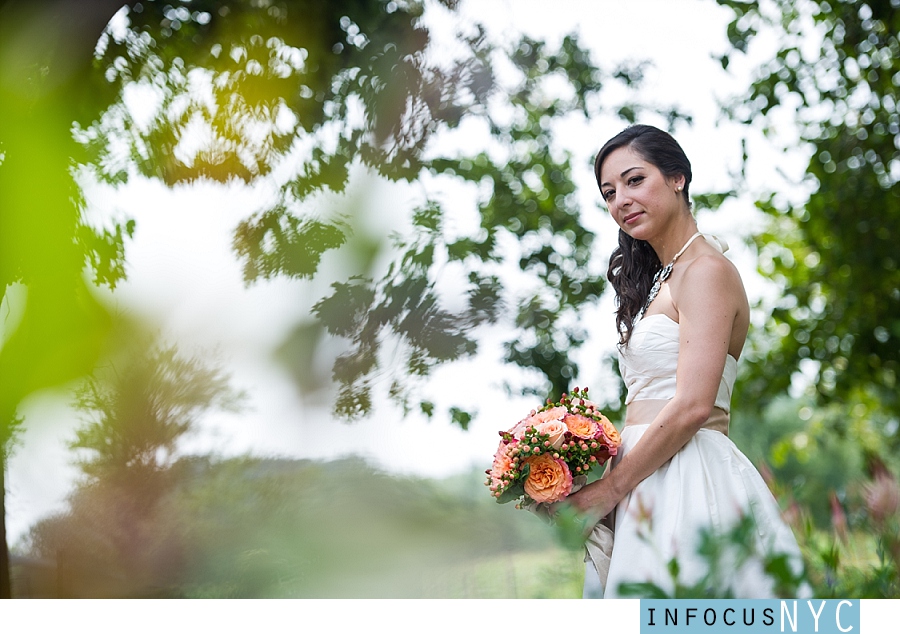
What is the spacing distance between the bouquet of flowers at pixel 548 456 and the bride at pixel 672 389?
0.22 ft

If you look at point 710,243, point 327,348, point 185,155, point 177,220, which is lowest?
point 710,243

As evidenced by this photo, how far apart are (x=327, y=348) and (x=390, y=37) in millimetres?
1557

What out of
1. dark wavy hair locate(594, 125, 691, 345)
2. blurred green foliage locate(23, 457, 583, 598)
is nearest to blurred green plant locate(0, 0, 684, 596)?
blurred green foliage locate(23, 457, 583, 598)

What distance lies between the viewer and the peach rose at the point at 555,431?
1618mm

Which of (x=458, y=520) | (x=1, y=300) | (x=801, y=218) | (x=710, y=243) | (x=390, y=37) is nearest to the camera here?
(x=710, y=243)

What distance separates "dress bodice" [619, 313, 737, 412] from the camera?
168 cm

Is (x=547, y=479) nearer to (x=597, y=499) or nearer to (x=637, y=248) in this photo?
(x=597, y=499)

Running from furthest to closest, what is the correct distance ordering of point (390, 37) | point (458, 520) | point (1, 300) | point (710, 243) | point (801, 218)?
point (801, 218) → point (458, 520) → point (390, 37) → point (1, 300) → point (710, 243)

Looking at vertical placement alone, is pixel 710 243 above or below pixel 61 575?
above

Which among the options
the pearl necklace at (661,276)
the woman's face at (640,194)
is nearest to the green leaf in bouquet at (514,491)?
the pearl necklace at (661,276)

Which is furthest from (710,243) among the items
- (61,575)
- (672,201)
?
(61,575)

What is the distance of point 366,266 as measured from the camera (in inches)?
159

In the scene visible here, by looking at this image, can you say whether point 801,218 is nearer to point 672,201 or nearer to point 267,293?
point 267,293

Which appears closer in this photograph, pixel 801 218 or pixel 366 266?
pixel 366 266
